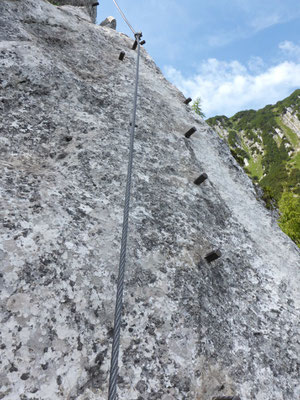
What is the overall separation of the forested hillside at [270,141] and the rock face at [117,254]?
9350cm

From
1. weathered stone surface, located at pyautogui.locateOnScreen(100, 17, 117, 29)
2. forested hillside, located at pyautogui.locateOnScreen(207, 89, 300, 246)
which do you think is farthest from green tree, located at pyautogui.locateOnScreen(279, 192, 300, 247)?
forested hillside, located at pyautogui.locateOnScreen(207, 89, 300, 246)

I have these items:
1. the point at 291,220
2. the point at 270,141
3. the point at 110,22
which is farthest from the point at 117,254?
the point at 270,141

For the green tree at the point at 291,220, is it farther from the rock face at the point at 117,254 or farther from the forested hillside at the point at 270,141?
the forested hillside at the point at 270,141

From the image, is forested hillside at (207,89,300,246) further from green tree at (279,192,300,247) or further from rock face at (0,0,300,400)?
rock face at (0,0,300,400)

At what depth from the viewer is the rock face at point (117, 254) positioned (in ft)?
12.8

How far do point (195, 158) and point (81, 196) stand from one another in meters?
5.03

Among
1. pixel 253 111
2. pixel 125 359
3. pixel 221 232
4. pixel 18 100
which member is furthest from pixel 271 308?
pixel 253 111

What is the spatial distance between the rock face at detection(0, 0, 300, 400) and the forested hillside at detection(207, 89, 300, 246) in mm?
93496

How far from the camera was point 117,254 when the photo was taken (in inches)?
209

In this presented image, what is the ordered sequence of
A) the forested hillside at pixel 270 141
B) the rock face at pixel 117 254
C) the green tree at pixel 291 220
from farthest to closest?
the forested hillside at pixel 270 141
the green tree at pixel 291 220
the rock face at pixel 117 254

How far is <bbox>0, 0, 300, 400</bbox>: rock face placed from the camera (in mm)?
3889

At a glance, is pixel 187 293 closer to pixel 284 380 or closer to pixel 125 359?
pixel 125 359

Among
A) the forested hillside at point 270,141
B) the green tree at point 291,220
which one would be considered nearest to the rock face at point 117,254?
the green tree at point 291,220

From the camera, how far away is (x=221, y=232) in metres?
7.33
